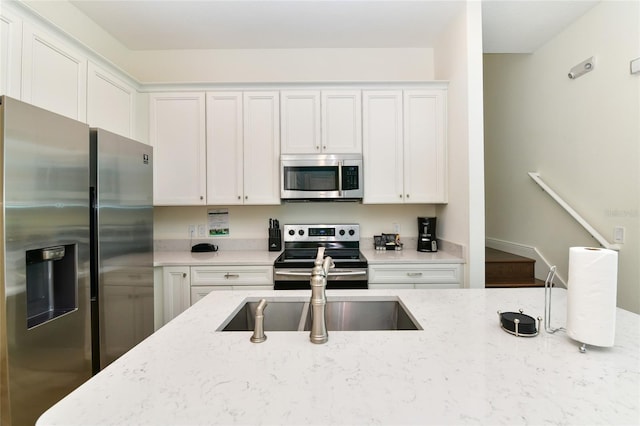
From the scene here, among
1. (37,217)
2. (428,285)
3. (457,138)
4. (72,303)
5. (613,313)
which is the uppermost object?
(457,138)

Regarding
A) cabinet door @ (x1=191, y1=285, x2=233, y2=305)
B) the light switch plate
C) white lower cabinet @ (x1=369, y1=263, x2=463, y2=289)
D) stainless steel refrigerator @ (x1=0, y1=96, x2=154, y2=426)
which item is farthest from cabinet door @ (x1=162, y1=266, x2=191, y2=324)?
the light switch plate

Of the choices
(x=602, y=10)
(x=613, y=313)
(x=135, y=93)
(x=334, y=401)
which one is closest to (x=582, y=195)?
(x=602, y=10)

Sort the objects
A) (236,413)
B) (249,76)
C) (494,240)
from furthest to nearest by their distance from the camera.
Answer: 1. (494,240)
2. (249,76)
3. (236,413)

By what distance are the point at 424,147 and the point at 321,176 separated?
958 millimetres

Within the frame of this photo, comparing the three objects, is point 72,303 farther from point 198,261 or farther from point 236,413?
point 236,413

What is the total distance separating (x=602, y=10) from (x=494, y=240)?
7.53 ft

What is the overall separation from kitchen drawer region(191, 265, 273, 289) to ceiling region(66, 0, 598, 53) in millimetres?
2041

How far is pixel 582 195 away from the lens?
2506 mm

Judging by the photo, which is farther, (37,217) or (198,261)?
(198,261)

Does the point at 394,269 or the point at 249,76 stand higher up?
the point at 249,76

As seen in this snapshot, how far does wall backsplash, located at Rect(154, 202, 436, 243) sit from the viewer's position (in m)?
3.01

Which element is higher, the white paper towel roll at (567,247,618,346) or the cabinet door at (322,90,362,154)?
the cabinet door at (322,90,362,154)

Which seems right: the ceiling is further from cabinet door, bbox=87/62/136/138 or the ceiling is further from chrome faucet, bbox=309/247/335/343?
chrome faucet, bbox=309/247/335/343

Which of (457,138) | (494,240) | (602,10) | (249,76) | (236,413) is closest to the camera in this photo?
(236,413)
